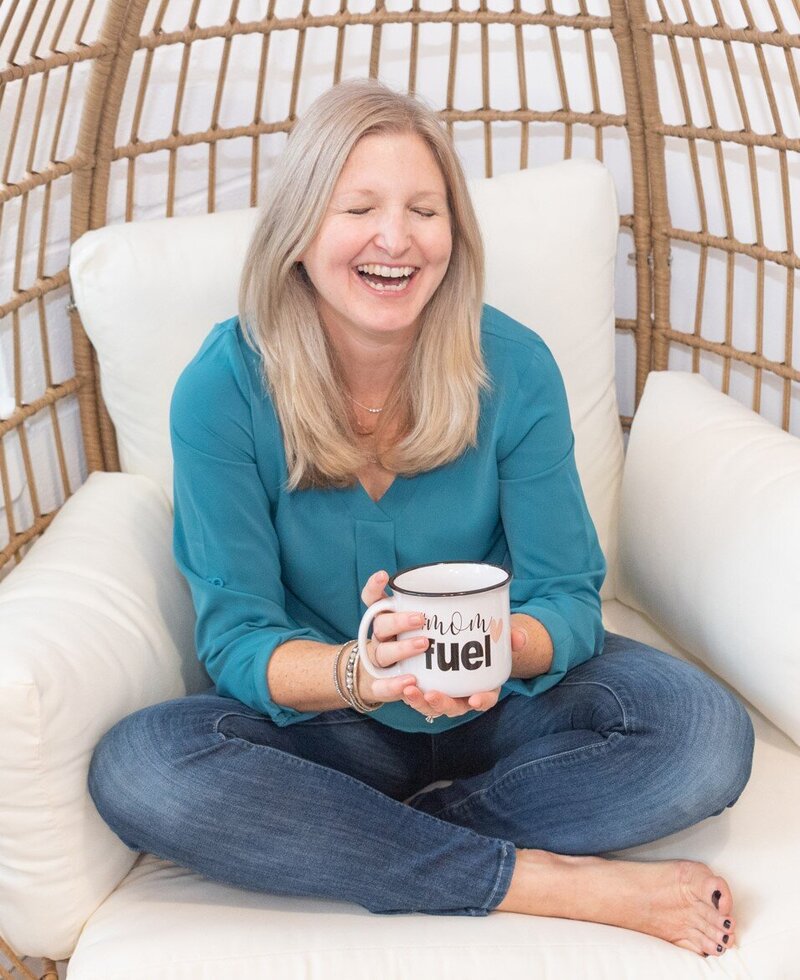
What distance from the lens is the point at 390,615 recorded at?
1.06 meters

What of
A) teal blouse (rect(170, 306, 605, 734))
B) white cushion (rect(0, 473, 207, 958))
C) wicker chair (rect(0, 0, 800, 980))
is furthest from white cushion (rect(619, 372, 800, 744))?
white cushion (rect(0, 473, 207, 958))

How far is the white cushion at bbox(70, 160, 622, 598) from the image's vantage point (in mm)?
1526

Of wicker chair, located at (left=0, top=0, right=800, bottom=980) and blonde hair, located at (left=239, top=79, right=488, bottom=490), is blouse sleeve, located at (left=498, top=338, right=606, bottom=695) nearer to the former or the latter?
blonde hair, located at (left=239, top=79, right=488, bottom=490)

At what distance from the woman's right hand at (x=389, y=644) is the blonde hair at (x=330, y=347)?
23 cm

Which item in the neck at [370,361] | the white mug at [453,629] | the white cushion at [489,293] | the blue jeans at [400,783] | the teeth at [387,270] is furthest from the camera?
the white cushion at [489,293]

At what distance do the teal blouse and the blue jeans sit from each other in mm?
46

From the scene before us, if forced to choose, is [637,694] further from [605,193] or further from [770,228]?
[770,228]

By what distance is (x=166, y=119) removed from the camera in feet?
5.92

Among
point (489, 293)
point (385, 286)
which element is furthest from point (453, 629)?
point (489, 293)

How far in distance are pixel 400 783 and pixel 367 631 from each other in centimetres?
29

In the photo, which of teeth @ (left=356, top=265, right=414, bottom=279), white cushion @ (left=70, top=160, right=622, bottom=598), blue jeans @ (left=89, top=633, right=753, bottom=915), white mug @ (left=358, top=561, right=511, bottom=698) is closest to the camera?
white mug @ (left=358, top=561, right=511, bottom=698)

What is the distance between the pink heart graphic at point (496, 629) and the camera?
106cm

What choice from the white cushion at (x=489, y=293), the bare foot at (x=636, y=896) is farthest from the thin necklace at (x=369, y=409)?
the bare foot at (x=636, y=896)

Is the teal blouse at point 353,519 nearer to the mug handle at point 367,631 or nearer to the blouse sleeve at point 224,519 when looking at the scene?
the blouse sleeve at point 224,519
